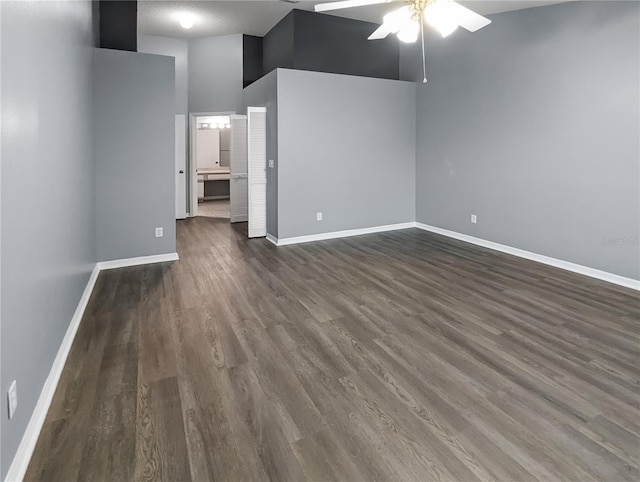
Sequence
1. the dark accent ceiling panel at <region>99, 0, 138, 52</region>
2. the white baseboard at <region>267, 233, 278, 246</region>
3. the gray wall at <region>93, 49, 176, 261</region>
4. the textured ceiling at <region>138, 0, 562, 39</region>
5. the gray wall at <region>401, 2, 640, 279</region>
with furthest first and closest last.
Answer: the white baseboard at <region>267, 233, 278, 246</region>, the textured ceiling at <region>138, 0, 562, 39</region>, the dark accent ceiling panel at <region>99, 0, 138, 52</region>, the gray wall at <region>93, 49, 176, 261</region>, the gray wall at <region>401, 2, 640, 279</region>

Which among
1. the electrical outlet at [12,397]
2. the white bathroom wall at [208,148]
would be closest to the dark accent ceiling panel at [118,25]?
the electrical outlet at [12,397]

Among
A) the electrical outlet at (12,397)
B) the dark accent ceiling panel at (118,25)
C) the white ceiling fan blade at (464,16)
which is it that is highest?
the dark accent ceiling panel at (118,25)

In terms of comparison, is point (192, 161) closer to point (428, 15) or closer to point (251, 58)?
point (251, 58)

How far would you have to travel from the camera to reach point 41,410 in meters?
2.00

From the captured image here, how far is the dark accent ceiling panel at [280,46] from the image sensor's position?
20.9 feet

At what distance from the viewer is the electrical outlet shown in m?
1.59

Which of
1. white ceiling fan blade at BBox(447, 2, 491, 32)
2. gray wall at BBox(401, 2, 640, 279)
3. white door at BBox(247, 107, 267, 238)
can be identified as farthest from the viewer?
white door at BBox(247, 107, 267, 238)

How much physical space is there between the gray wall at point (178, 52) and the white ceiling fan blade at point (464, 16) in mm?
5974

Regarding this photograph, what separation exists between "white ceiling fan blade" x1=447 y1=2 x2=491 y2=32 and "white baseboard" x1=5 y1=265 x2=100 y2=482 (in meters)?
3.62

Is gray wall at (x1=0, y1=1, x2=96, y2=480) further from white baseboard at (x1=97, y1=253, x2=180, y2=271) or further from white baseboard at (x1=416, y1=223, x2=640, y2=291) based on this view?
white baseboard at (x1=416, y1=223, x2=640, y2=291)

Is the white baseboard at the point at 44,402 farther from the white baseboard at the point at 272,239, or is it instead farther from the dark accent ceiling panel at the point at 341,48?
the dark accent ceiling panel at the point at 341,48

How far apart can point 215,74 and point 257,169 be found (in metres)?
2.85

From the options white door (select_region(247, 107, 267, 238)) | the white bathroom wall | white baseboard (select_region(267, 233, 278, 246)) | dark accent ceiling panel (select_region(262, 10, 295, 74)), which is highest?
dark accent ceiling panel (select_region(262, 10, 295, 74))

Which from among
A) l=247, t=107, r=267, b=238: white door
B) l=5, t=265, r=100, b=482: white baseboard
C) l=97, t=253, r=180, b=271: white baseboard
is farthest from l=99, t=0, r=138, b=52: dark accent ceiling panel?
l=5, t=265, r=100, b=482: white baseboard
